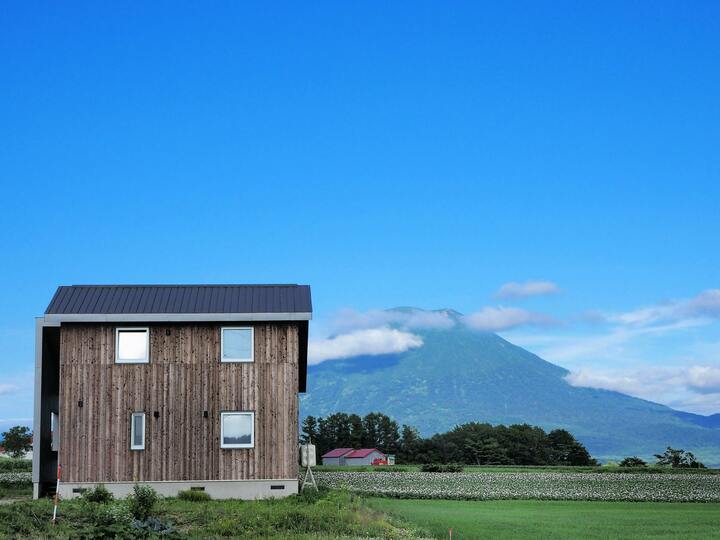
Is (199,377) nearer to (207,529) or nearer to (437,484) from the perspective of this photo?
(207,529)

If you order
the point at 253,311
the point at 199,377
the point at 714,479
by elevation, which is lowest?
the point at 714,479

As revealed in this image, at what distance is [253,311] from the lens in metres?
33.5

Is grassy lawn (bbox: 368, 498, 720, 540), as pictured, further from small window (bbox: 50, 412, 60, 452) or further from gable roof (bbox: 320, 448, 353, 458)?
gable roof (bbox: 320, 448, 353, 458)

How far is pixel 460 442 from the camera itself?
4813 inches

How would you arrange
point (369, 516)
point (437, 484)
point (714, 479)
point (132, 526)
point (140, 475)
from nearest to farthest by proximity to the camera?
point (132, 526) < point (369, 516) < point (140, 475) < point (437, 484) < point (714, 479)

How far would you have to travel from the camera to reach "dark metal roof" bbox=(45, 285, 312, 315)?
33.5 metres

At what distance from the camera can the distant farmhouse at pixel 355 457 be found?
382 ft

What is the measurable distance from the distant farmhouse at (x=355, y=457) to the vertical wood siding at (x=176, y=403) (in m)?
82.6

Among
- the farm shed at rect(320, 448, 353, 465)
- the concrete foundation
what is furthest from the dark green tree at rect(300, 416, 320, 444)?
the concrete foundation

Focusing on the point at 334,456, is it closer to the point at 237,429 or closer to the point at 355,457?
the point at 355,457

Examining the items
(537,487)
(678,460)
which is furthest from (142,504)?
(678,460)

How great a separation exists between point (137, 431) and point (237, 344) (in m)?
4.39

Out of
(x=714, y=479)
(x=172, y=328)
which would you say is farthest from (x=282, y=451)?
(x=714, y=479)

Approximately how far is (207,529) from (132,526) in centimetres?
203
